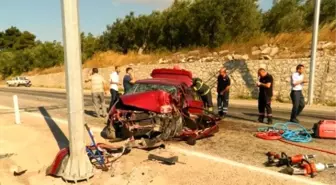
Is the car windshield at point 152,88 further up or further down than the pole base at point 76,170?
further up

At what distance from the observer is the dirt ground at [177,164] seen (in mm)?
5465

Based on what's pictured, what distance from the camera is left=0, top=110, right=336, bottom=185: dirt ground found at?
5465 millimetres

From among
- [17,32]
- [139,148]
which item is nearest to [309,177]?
[139,148]

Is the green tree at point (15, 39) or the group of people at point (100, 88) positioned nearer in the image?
the group of people at point (100, 88)

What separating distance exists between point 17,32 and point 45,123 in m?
82.2

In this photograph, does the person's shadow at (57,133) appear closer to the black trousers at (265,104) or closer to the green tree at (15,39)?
the black trousers at (265,104)

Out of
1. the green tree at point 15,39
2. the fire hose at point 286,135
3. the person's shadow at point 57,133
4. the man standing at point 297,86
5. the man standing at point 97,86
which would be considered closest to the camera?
the person's shadow at point 57,133

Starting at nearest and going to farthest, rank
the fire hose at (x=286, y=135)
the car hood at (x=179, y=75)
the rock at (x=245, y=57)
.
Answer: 1. the fire hose at (x=286, y=135)
2. the car hood at (x=179, y=75)
3. the rock at (x=245, y=57)

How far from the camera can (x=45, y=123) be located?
10703 millimetres

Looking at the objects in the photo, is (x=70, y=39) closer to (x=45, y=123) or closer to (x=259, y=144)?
(x=259, y=144)

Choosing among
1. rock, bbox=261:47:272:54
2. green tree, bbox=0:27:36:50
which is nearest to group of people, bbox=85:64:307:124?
rock, bbox=261:47:272:54

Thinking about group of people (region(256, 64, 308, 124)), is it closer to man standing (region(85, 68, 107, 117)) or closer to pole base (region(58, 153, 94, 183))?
man standing (region(85, 68, 107, 117))

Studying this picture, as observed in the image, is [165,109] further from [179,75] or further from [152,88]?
[179,75]

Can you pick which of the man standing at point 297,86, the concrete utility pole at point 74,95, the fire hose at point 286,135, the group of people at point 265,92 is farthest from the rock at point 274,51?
the concrete utility pole at point 74,95
